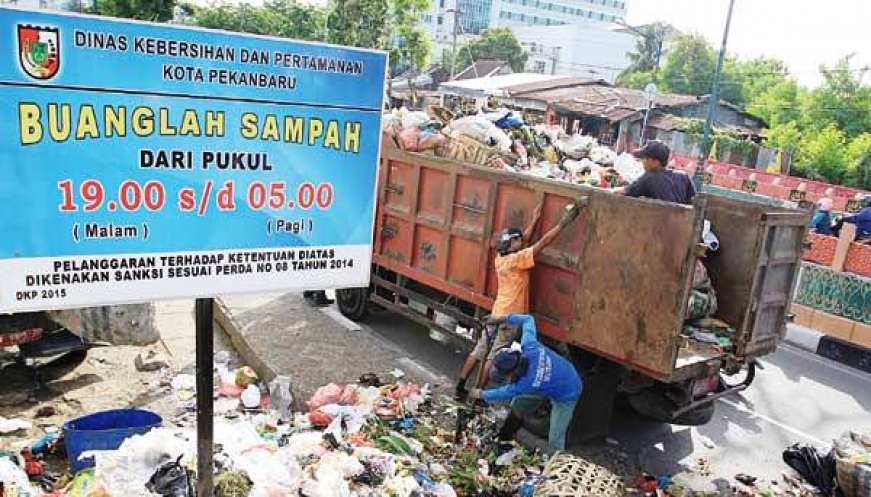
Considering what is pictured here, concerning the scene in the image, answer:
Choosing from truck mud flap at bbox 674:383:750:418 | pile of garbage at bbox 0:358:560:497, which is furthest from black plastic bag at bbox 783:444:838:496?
pile of garbage at bbox 0:358:560:497

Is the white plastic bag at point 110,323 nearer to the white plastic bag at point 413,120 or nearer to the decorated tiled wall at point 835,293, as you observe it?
the white plastic bag at point 413,120

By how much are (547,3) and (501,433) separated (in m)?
106

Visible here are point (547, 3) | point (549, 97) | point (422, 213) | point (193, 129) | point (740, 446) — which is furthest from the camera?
point (547, 3)

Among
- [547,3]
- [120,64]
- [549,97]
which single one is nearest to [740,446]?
[120,64]

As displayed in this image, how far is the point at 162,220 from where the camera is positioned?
84.8 inches

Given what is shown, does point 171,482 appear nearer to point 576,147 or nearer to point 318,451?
point 318,451

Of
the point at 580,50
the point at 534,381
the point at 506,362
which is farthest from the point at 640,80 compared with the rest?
the point at 506,362

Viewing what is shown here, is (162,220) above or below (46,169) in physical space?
below

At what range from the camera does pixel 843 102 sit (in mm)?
32125

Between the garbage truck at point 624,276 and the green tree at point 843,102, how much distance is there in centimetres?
3052

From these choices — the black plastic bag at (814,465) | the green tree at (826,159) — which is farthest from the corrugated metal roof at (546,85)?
the black plastic bag at (814,465)

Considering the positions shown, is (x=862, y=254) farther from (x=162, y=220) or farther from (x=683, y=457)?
(x=162, y=220)

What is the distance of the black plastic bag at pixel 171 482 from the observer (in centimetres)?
292

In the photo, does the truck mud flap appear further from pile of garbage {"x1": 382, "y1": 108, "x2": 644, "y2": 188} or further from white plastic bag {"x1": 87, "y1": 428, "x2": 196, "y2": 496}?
white plastic bag {"x1": 87, "y1": 428, "x2": 196, "y2": 496}
